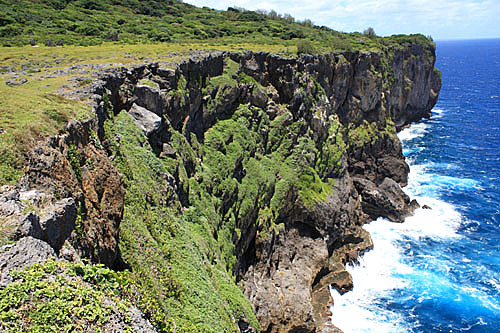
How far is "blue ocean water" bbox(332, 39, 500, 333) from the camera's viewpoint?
33438mm

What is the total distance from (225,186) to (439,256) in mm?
29934

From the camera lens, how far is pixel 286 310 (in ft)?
100

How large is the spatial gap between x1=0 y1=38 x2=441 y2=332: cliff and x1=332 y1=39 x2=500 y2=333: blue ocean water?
103 inches

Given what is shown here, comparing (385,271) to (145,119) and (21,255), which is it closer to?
(145,119)

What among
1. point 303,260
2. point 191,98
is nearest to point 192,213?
point 191,98

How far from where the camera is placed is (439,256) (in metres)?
42.4

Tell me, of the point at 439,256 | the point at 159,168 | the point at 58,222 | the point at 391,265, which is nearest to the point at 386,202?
the point at 439,256

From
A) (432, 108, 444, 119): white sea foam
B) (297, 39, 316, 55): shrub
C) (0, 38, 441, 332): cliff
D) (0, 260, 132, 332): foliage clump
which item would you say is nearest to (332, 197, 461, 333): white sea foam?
(0, 38, 441, 332): cliff

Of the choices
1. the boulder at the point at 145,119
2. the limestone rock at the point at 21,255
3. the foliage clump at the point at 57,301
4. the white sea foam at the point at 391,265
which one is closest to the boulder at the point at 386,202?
the white sea foam at the point at 391,265

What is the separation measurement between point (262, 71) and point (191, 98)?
16105 millimetres

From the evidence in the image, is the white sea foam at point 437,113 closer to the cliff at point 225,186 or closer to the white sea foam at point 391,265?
the cliff at point 225,186

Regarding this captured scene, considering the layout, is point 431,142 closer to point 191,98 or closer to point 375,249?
point 375,249

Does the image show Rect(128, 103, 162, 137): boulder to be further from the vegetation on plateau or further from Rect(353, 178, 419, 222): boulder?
Rect(353, 178, 419, 222): boulder

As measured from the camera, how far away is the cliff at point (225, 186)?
1201 centimetres
